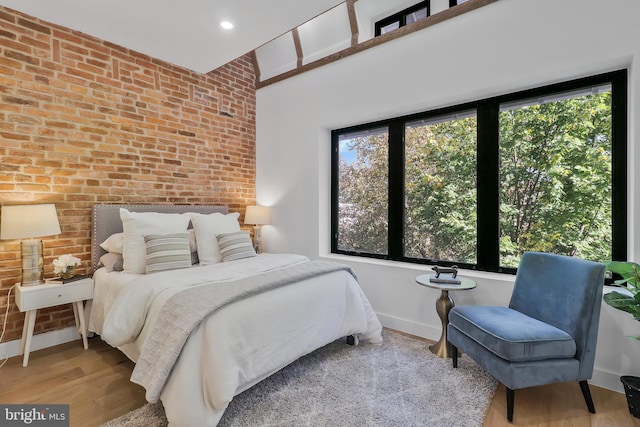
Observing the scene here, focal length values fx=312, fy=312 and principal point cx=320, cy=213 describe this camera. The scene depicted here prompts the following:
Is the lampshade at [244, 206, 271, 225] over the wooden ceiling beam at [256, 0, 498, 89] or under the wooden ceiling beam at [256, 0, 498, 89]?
under

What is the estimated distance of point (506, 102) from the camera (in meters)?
2.69

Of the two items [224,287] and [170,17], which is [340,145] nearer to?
[170,17]

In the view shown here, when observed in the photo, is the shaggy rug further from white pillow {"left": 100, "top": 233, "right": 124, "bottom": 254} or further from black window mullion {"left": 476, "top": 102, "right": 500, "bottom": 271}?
white pillow {"left": 100, "top": 233, "right": 124, "bottom": 254}

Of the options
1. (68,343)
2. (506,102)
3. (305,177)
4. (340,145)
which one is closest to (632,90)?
(506,102)

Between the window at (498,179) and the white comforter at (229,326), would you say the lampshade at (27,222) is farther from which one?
the window at (498,179)

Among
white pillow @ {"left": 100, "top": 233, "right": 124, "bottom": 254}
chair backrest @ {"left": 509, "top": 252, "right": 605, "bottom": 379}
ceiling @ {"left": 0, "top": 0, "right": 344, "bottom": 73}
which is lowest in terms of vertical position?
chair backrest @ {"left": 509, "top": 252, "right": 605, "bottom": 379}

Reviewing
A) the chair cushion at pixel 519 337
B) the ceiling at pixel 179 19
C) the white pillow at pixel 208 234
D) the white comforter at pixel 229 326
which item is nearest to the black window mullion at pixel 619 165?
the chair cushion at pixel 519 337

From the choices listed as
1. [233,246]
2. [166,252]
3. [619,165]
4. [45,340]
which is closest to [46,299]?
[45,340]

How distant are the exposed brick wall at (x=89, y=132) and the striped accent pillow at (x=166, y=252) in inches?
34.0

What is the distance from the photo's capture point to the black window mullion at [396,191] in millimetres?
3309

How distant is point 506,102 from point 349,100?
1524 millimetres

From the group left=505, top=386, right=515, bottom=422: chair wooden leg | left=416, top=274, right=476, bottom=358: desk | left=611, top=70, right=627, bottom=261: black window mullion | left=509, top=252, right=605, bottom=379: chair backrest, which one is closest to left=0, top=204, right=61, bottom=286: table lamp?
left=416, top=274, right=476, bottom=358: desk

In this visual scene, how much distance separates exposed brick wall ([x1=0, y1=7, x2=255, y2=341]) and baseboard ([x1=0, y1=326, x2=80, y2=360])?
0.05 meters

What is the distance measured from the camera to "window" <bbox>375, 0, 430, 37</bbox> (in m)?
3.10
